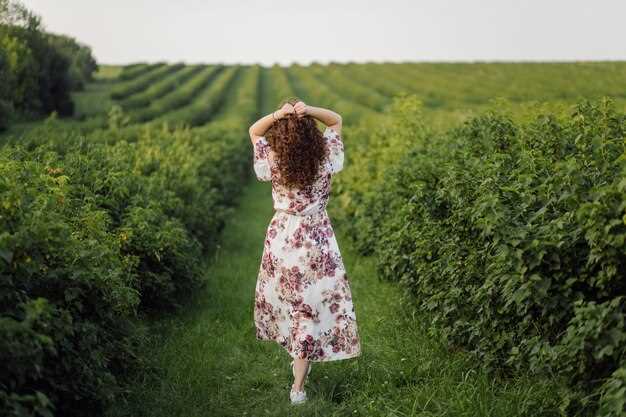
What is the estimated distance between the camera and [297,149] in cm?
504

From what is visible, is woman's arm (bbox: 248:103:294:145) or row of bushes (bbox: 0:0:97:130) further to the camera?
row of bushes (bbox: 0:0:97:130)

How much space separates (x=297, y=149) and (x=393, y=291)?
11.9 ft

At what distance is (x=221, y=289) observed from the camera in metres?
8.93

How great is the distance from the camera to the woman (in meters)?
5.08

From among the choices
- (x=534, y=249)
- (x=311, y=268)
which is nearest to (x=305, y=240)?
(x=311, y=268)

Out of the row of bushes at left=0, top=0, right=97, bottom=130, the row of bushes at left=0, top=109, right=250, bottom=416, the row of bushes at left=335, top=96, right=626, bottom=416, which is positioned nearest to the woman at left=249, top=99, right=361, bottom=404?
the row of bushes at left=335, top=96, right=626, bottom=416

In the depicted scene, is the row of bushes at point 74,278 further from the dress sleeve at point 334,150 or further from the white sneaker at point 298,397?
the dress sleeve at point 334,150

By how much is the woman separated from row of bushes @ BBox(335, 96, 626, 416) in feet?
3.16

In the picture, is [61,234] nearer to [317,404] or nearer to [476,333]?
[317,404]

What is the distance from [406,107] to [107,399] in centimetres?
876

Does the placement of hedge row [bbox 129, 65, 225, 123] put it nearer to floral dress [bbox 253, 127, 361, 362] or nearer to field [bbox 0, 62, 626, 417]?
field [bbox 0, 62, 626, 417]

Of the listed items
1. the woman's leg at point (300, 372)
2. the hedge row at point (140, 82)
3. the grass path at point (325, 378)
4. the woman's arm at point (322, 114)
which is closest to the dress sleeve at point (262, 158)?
the woman's arm at point (322, 114)

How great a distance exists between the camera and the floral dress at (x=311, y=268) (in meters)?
5.14

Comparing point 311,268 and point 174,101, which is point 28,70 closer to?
point 174,101
